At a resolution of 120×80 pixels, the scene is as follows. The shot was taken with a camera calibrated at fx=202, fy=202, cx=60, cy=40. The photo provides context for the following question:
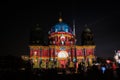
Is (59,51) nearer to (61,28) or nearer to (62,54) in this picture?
(62,54)

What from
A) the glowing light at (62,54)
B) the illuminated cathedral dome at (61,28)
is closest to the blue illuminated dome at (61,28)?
the illuminated cathedral dome at (61,28)

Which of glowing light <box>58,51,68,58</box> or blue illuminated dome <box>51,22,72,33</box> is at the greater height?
blue illuminated dome <box>51,22,72,33</box>

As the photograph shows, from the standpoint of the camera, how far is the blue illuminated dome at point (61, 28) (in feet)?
241

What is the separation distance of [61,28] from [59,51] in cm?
1083

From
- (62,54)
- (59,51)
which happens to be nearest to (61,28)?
(59,51)

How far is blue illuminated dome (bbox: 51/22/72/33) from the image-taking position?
241ft

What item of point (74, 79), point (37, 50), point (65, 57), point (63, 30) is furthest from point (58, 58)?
point (74, 79)

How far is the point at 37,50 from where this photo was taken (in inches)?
2589

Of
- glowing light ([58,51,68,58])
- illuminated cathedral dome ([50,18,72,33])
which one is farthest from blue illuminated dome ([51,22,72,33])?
glowing light ([58,51,68,58])

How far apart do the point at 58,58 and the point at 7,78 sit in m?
53.0

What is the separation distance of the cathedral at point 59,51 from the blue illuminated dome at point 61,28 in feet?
1.73

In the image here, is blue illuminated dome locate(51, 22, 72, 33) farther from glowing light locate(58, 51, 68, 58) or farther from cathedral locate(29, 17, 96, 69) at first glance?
glowing light locate(58, 51, 68, 58)

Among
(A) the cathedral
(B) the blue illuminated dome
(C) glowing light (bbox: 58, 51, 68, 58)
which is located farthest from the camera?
(B) the blue illuminated dome

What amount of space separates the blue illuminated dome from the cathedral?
1.73ft
